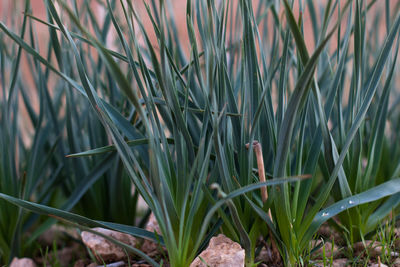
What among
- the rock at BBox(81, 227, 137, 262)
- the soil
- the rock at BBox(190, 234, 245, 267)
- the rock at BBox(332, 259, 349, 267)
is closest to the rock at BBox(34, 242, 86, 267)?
the soil

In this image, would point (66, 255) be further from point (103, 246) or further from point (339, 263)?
point (339, 263)

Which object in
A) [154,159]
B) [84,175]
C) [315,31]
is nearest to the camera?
[154,159]

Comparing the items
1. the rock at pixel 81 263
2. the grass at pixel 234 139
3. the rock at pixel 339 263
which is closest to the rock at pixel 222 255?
the grass at pixel 234 139

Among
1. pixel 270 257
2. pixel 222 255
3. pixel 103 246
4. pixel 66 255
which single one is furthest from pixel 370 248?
pixel 66 255

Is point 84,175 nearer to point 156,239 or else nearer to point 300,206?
point 156,239

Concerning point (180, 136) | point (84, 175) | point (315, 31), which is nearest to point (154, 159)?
point (180, 136)

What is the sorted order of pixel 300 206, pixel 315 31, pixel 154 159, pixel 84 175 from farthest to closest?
1. pixel 315 31
2. pixel 84 175
3. pixel 300 206
4. pixel 154 159

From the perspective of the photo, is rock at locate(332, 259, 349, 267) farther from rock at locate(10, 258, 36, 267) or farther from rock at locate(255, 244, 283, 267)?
rock at locate(10, 258, 36, 267)

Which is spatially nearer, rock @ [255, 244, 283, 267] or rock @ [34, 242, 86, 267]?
rock @ [255, 244, 283, 267]

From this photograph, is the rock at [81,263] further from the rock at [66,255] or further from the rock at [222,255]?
the rock at [222,255]
